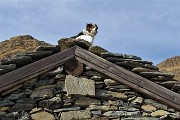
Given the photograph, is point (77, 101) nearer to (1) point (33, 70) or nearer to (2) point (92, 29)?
(1) point (33, 70)

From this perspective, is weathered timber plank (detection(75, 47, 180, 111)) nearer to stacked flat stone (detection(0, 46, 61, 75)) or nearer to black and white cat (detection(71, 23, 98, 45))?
stacked flat stone (detection(0, 46, 61, 75))

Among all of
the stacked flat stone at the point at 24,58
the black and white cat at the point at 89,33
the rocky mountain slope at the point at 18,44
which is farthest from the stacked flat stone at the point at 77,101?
the rocky mountain slope at the point at 18,44

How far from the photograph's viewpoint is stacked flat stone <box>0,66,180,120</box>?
6.89 metres

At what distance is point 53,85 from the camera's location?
23.4 feet

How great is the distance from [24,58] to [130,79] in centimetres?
170

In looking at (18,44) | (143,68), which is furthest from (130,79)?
(18,44)

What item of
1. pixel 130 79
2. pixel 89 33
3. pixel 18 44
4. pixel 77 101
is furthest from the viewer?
pixel 18 44

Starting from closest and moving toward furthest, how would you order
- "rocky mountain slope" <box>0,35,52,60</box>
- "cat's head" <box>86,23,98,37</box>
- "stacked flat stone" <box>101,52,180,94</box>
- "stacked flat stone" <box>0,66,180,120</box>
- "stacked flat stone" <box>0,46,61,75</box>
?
"stacked flat stone" <box>0,66,180,120</box> → "stacked flat stone" <box>0,46,61,75</box> → "stacked flat stone" <box>101,52,180,94</box> → "cat's head" <box>86,23,98,37</box> → "rocky mountain slope" <box>0,35,52,60</box>

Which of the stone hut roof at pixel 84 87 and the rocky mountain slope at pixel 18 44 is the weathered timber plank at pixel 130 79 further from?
the rocky mountain slope at pixel 18 44

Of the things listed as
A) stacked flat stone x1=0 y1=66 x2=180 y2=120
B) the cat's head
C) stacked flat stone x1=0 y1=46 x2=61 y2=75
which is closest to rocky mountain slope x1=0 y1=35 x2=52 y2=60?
the cat's head

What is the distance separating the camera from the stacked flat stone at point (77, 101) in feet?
22.6

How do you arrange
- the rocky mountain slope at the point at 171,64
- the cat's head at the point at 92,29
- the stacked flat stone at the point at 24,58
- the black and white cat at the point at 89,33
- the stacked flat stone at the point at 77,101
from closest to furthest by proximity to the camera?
the stacked flat stone at the point at 77,101 → the stacked flat stone at the point at 24,58 → the black and white cat at the point at 89,33 → the cat's head at the point at 92,29 → the rocky mountain slope at the point at 171,64

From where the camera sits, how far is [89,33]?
8391 mm

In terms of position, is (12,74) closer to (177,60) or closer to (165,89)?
(165,89)
